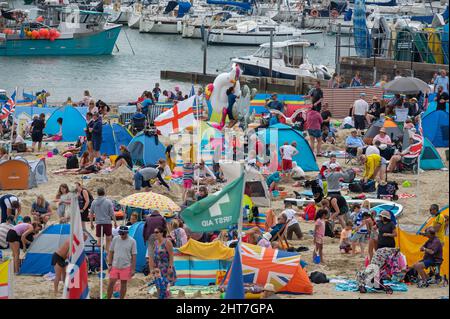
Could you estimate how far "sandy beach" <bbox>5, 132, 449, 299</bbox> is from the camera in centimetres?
1534

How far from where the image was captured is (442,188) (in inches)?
876

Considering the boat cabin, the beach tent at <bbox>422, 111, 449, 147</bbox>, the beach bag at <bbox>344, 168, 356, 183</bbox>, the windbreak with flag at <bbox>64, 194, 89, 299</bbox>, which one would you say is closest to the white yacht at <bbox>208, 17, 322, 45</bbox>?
the boat cabin

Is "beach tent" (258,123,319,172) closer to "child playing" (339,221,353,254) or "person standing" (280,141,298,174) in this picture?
"person standing" (280,141,298,174)

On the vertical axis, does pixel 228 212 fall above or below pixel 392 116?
above

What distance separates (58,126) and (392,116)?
8618mm

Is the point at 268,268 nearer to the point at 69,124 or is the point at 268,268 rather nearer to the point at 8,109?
the point at 69,124

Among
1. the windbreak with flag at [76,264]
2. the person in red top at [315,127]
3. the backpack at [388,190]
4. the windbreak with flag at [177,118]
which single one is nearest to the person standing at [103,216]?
the windbreak with flag at [76,264]

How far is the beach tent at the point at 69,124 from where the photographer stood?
2945cm

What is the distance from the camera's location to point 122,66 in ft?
224

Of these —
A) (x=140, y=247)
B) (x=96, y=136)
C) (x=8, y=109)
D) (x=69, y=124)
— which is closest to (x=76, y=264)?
(x=140, y=247)

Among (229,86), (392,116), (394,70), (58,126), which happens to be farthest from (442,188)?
(394,70)

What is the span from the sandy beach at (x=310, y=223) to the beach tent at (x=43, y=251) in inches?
9.4

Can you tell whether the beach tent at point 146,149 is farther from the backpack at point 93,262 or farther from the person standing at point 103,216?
the backpack at point 93,262
